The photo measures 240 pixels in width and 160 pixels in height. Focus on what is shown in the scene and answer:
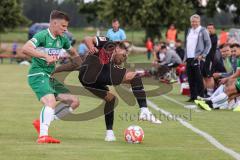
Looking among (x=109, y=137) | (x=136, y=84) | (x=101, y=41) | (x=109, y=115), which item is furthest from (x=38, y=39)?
(x=136, y=84)

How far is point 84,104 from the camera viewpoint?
58.6 feet

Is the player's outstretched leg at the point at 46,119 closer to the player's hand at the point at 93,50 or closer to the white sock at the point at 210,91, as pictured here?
the player's hand at the point at 93,50

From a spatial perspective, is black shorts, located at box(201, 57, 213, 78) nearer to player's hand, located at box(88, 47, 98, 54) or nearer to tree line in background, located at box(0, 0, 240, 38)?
player's hand, located at box(88, 47, 98, 54)

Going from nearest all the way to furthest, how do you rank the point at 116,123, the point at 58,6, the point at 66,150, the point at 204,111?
the point at 66,150
the point at 116,123
the point at 204,111
the point at 58,6

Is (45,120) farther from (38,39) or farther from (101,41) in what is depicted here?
(101,41)

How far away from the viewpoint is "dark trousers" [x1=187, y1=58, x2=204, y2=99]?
61.7 ft

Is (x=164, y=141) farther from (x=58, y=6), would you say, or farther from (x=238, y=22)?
(x=58, y=6)

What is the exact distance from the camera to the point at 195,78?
62.3ft

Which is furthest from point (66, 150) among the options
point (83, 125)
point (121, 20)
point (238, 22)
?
point (238, 22)

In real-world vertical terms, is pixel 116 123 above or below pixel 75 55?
below

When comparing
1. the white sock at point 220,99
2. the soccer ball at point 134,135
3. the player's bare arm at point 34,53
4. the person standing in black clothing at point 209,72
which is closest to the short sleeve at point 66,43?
the player's bare arm at point 34,53

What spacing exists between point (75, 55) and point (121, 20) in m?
39.5

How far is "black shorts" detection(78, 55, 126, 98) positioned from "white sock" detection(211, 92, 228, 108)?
459 cm

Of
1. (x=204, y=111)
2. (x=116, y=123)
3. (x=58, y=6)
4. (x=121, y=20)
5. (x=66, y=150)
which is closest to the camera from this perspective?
(x=66, y=150)
